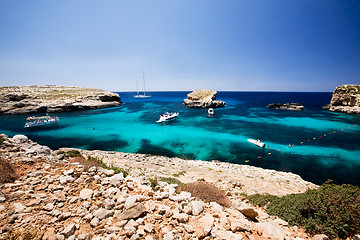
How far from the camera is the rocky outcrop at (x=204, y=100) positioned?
3071 inches

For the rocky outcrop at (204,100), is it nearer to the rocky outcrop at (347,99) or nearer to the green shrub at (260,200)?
the rocky outcrop at (347,99)

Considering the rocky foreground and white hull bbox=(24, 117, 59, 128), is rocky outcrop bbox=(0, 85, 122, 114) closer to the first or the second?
white hull bbox=(24, 117, 59, 128)

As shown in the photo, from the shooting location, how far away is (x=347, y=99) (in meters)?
66.4

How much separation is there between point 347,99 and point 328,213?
94.2m

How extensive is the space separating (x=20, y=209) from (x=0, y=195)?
51.0 inches

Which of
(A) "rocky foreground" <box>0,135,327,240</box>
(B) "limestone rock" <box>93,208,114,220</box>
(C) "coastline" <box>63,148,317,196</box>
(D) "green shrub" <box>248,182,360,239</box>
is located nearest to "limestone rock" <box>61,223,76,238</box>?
(A) "rocky foreground" <box>0,135,327,240</box>

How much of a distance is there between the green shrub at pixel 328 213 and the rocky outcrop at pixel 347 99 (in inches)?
3333

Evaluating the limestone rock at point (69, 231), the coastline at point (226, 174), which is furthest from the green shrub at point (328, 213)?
the limestone rock at point (69, 231)

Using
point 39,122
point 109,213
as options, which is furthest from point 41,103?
Answer: point 109,213

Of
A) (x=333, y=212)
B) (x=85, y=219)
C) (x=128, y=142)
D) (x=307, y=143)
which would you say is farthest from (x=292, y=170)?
Answer: (x=128, y=142)

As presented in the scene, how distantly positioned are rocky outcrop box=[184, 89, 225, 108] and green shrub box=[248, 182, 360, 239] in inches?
2849

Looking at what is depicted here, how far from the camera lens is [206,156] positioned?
74.2 feet

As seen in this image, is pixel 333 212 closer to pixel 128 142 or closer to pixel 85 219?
pixel 85 219

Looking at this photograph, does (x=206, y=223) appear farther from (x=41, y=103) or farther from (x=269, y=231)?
(x=41, y=103)
